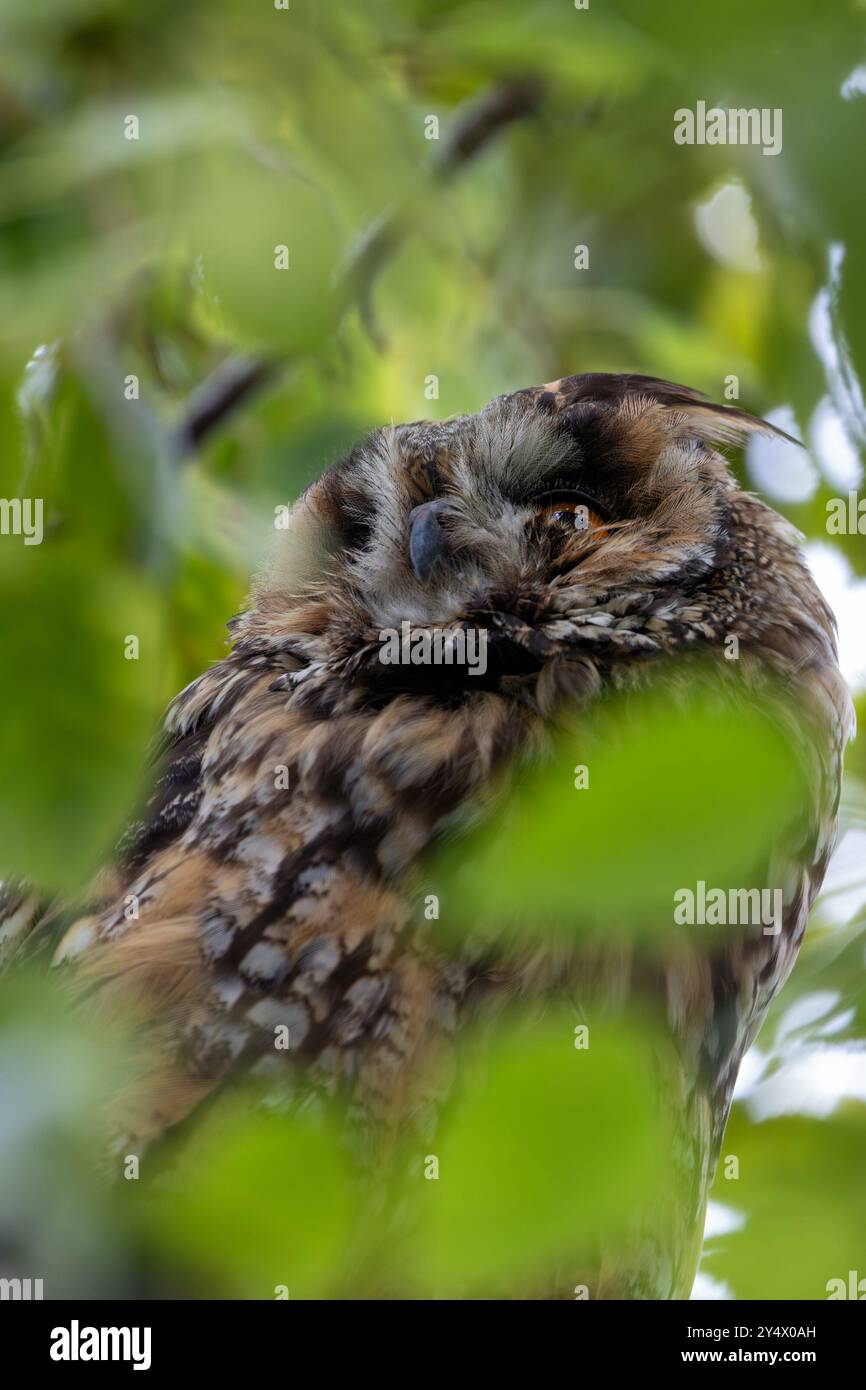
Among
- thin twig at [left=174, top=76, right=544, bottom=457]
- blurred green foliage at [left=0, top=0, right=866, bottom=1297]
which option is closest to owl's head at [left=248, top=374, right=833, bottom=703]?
thin twig at [left=174, top=76, right=544, bottom=457]

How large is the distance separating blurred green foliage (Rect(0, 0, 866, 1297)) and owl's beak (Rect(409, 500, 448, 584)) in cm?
30

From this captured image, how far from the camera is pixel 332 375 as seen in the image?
4.10 ft

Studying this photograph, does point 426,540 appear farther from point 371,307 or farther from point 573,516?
point 371,307

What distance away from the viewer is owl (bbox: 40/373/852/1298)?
1.42 meters

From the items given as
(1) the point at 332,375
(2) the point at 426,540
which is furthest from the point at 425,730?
(1) the point at 332,375

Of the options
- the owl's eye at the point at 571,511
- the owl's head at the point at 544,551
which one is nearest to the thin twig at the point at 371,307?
the owl's head at the point at 544,551

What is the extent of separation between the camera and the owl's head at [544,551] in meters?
1.72

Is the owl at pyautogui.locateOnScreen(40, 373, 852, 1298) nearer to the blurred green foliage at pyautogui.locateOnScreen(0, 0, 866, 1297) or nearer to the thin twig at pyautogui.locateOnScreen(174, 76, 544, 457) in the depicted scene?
the thin twig at pyautogui.locateOnScreen(174, 76, 544, 457)

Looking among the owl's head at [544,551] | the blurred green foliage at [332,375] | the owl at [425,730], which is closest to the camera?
the blurred green foliage at [332,375]

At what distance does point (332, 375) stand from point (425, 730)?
52cm

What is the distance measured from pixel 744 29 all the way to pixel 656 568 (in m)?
1.29

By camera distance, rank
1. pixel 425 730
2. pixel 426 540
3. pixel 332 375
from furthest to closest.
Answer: pixel 426 540 → pixel 425 730 → pixel 332 375

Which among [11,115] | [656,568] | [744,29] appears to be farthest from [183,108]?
[656,568]

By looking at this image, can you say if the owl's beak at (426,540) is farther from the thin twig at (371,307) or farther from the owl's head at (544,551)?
the thin twig at (371,307)
